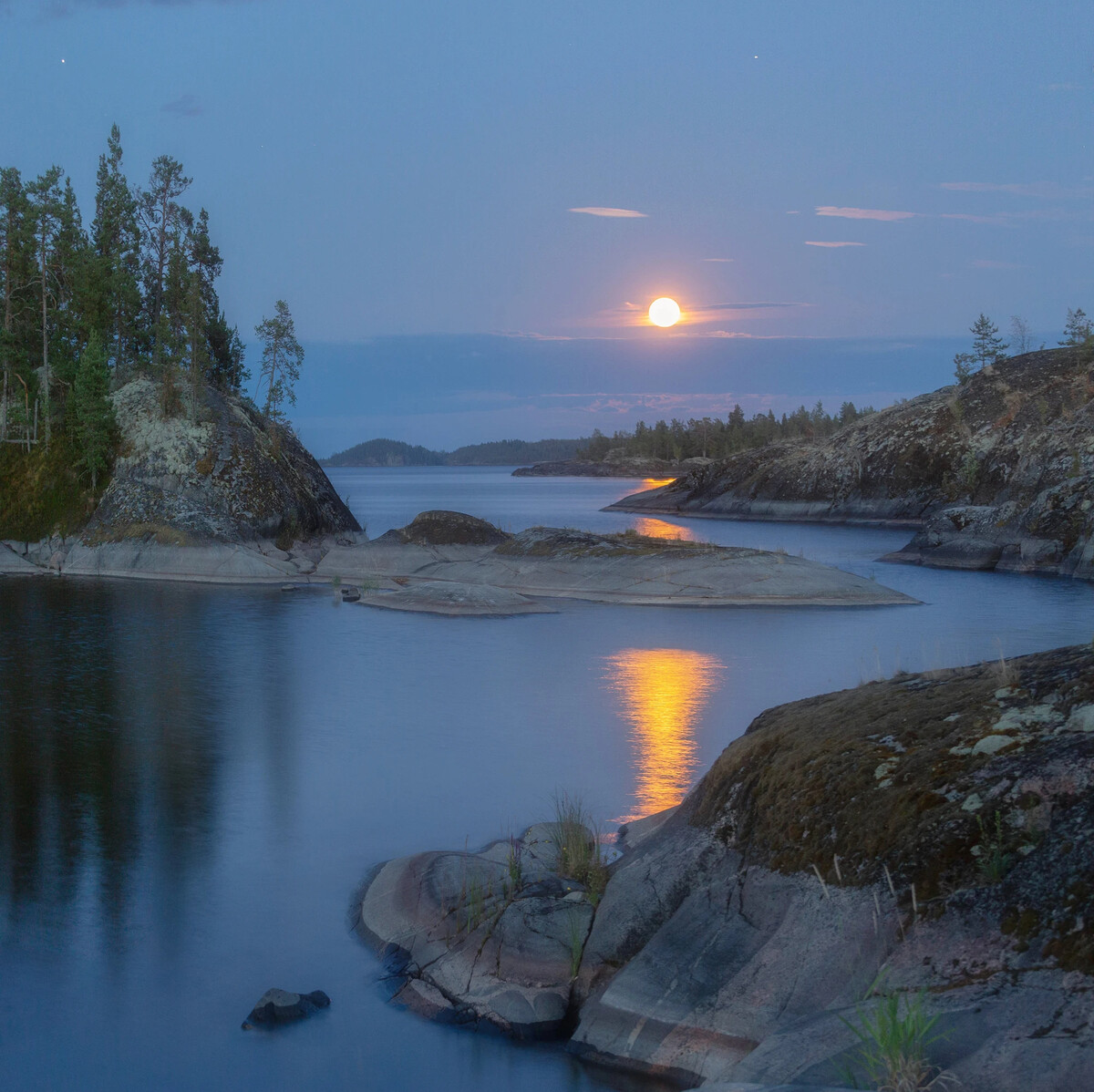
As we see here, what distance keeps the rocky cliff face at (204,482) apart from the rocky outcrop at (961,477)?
39.6 m

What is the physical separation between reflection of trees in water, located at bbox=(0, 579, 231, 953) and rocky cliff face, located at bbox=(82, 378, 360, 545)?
17.5m

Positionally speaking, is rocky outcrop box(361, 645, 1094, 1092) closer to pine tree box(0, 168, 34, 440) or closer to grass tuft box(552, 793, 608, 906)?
grass tuft box(552, 793, 608, 906)

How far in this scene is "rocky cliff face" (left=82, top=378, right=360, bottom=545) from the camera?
6206cm

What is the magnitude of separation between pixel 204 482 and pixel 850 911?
5895 cm

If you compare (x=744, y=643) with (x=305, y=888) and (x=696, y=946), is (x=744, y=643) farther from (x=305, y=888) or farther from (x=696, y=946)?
(x=696, y=946)

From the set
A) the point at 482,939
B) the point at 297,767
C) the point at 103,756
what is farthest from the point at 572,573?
the point at 482,939

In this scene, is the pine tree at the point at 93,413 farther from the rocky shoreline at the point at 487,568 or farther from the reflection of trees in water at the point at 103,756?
the reflection of trees in water at the point at 103,756

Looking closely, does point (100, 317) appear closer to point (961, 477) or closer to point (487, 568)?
point (487, 568)

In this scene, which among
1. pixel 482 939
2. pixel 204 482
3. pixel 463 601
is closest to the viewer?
pixel 482 939

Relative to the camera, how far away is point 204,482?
6359cm

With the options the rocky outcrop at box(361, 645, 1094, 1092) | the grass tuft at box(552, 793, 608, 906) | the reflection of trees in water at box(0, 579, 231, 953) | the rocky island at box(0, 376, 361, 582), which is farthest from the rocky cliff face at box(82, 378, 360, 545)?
the rocky outcrop at box(361, 645, 1094, 1092)

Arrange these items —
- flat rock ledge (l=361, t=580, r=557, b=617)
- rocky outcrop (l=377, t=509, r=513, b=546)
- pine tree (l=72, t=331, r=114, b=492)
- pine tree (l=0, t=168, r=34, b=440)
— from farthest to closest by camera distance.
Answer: pine tree (l=0, t=168, r=34, b=440), pine tree (l=72, t=331, r=114, b=492), rocky outcrop (l=377, t=509, r=513, b=546), flat rock ledge (l=361, t=580, r=557, b=617)

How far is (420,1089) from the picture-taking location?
1027 cm

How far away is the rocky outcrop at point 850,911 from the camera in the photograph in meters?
7.93
